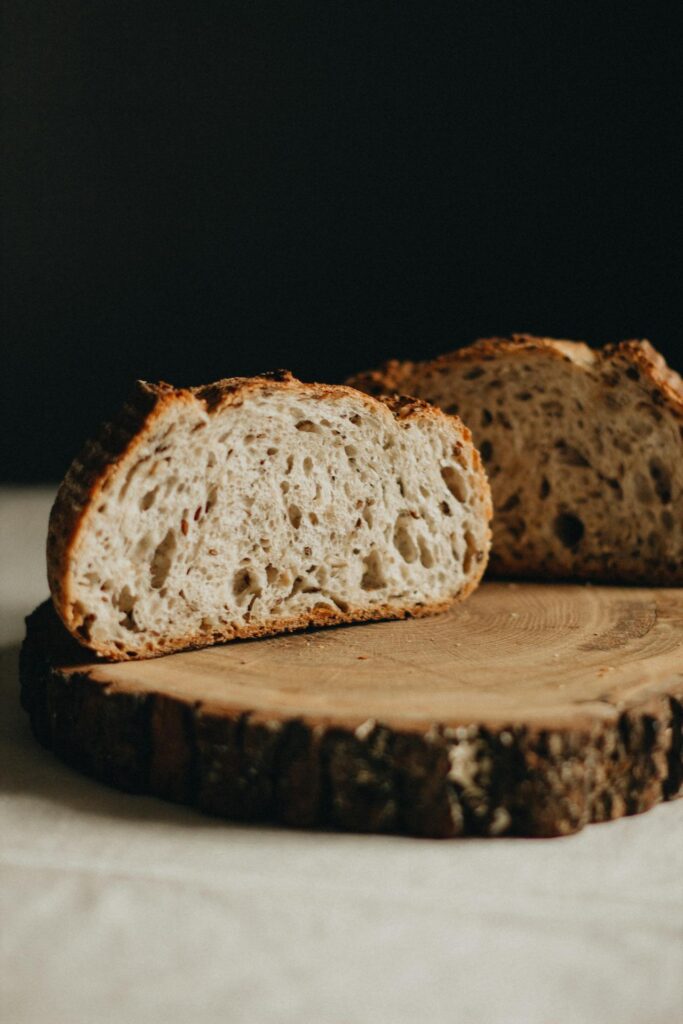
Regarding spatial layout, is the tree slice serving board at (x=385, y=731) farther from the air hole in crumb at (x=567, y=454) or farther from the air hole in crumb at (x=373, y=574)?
the air hole in crumb at (x=567, y=454)

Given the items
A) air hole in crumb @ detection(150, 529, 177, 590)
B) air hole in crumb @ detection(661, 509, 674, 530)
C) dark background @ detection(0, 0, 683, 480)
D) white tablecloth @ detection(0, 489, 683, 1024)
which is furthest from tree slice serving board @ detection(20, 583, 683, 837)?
dark background @ detection(0, 0, 683, 480)

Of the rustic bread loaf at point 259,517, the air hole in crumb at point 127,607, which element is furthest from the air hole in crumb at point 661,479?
the air hole in crumb at point 127,607

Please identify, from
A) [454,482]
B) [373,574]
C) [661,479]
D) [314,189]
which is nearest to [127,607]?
[373,574]

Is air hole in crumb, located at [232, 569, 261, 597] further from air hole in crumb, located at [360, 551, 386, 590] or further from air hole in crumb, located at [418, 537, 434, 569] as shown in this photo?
air hole in crumb, located at [418, 537, 434, 569]

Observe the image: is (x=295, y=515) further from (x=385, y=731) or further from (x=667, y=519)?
(x=667, y=519)

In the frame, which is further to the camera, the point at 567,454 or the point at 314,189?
the point at 314,189

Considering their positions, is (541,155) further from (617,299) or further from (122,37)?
(122,37)
